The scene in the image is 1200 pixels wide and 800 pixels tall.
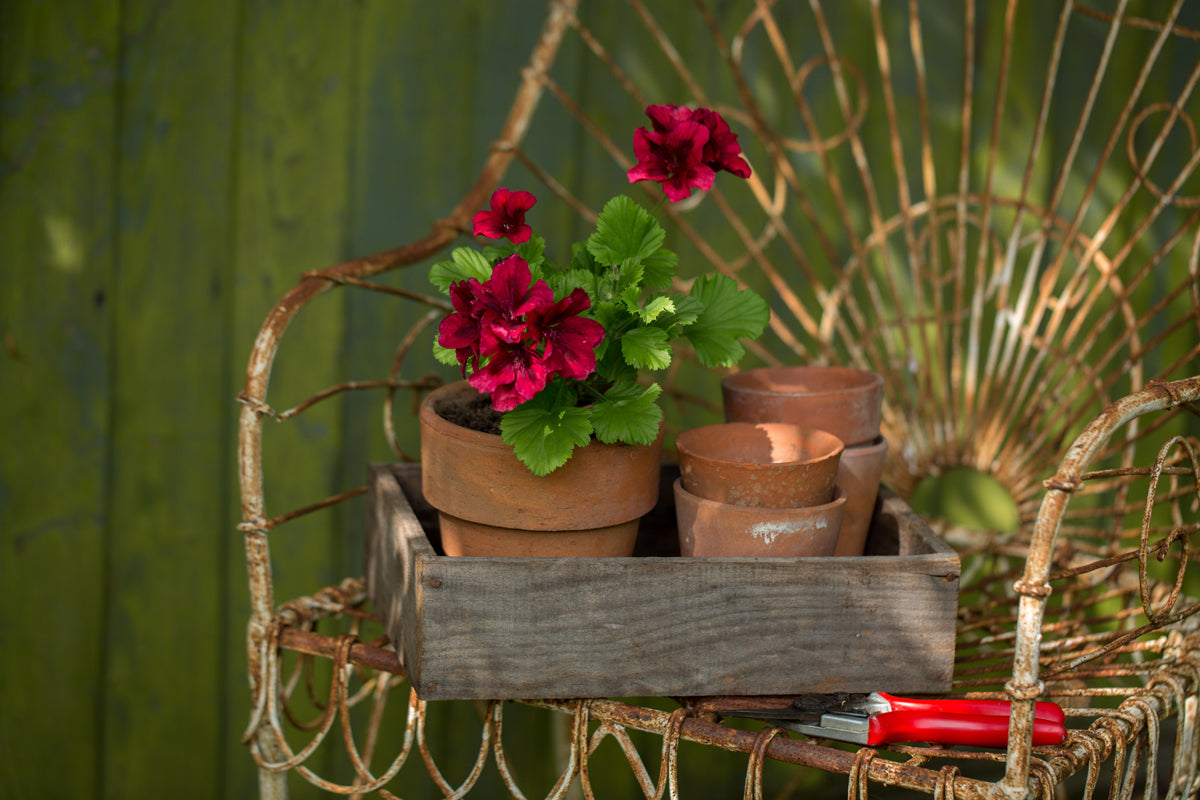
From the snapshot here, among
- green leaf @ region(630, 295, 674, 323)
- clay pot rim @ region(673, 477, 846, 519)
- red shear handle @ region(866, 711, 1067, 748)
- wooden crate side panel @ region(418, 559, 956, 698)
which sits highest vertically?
green leaf @ region(630, 295, 674, 323)

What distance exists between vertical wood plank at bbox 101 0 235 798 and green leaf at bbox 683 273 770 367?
983mm

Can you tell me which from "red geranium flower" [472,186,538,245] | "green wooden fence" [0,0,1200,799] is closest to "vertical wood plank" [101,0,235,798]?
"green wooden fence" [0,0,1200,799]

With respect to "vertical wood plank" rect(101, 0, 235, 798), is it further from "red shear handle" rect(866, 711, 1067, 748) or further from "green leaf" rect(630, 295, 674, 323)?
"red shear handle" rect(866, 711, 1067, 748)

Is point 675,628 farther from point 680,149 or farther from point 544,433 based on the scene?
point 680,149

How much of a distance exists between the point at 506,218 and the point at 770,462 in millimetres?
329

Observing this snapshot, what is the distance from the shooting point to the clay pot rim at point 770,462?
0.98 metres

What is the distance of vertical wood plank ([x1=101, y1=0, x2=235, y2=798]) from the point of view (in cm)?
165

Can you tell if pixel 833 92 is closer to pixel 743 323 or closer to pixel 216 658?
pixel 743 323

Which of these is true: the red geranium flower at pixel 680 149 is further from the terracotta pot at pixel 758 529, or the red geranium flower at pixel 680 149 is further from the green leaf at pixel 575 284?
the terracotta pot at pixel 758 529

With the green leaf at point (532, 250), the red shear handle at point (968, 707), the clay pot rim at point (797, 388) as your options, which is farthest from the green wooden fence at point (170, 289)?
the red shear handle at point (968, 707)

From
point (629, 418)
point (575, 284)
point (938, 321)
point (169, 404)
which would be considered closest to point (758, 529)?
point (629, 418)

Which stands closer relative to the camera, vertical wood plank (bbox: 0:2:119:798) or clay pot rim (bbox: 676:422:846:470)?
clay pot rim (bbox: 676:422:846:470)

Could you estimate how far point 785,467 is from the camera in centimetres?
98

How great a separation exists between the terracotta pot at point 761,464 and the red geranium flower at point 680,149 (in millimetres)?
241
